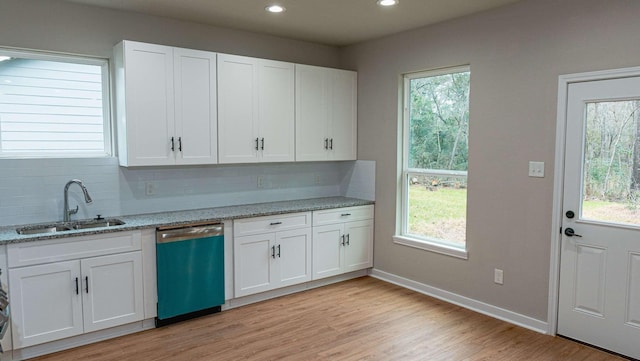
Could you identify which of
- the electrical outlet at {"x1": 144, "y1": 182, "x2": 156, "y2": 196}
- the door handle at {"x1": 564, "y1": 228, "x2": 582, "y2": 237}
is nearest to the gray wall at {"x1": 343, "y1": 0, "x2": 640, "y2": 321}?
the door handle at {"x1": 564, "y1": 228, "x2": 582, "y2": 237}

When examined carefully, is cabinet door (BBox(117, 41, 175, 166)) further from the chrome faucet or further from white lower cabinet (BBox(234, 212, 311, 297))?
white lower cabinet (BBox(234, 212, 311, 297))

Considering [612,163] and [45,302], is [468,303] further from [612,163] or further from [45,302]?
[45,302]

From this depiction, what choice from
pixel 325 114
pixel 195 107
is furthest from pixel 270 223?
pixel 325 114

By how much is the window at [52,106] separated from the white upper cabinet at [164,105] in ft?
0.63

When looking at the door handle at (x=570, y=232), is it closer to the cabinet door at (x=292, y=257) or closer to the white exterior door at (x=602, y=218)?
the white exterior door at (x=602, y=218)

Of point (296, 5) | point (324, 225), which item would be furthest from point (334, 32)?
point (324, 225)

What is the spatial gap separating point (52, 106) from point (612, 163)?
4253 millimetres

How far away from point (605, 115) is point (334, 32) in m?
2.55

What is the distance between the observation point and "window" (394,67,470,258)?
13.6 feet

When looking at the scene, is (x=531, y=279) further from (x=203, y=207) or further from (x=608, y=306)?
(x=203, y=207)

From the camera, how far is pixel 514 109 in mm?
3631

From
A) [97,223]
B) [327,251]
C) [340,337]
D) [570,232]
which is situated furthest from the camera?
[327,251]

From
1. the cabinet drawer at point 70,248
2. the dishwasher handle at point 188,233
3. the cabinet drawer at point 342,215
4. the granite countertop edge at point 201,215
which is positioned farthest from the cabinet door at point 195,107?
the cabinet drawer at point 342,215

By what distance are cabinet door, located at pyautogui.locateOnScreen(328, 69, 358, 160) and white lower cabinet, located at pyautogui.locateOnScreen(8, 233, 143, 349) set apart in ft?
7.72
